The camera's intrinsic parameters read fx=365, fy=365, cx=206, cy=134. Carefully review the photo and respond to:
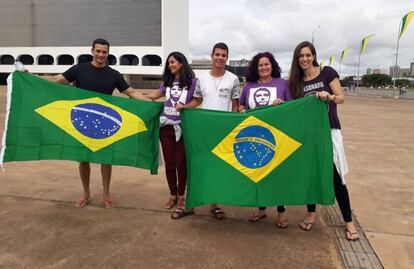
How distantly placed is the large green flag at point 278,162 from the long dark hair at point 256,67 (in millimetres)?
404

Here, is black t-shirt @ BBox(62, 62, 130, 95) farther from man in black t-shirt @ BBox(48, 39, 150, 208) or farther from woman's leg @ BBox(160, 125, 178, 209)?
woman's leg @ BBox(160, 125, 178, 209)

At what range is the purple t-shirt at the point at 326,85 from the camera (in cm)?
347

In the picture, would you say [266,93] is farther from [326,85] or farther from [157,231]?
[157,231]

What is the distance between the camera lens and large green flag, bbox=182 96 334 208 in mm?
→ 3461

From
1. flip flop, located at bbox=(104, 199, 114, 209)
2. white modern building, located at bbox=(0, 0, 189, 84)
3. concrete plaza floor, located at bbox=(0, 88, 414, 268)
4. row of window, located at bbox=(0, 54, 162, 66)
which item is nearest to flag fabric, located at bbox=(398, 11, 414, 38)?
concrete plaza floor, located at bbox=(0, 88, 414, 268)

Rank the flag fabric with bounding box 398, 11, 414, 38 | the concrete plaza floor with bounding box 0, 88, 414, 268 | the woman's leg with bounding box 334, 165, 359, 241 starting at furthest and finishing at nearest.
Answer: the flag fabric with bounding box 398, 11, 414, 38 → the woman's leg with bounding box 334, 165, 359, 241 → the concrete plaza floor with bounding box 0, 88, 414, 268

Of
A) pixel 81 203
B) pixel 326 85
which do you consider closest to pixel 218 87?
pixel 326 85

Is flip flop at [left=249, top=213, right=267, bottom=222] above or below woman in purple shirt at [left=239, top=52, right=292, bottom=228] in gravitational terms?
below

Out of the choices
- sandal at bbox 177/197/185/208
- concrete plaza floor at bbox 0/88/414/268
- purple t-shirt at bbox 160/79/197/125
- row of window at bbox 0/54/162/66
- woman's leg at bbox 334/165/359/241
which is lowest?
concrete plaza floor at bbox 0/88/414/268

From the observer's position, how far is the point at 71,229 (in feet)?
11.7

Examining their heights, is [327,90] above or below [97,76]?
below

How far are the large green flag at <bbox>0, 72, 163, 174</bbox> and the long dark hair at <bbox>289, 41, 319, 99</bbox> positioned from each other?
4.82 feet

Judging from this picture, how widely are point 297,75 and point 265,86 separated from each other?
328 millimetres

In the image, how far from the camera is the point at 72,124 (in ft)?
13.3
